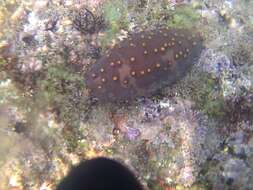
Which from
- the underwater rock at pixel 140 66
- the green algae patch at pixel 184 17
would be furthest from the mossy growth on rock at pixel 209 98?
the green algae patch at pixel 184 17

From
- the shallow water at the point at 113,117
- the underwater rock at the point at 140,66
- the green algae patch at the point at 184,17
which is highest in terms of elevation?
the green algae patch at the point at 184,17

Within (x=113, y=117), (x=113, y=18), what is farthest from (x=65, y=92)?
(x=113, y=18)

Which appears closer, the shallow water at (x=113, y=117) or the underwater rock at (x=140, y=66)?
the underwater rock at (x=140, y=66)

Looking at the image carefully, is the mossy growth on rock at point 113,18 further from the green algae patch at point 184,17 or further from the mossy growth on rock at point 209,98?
the mossy growth on rock at point 209,98

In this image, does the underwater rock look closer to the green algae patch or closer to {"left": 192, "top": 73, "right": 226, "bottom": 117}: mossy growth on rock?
{"left": 192, "top": 73, "right": 226, "bottom": 117}: mossy growth on rock

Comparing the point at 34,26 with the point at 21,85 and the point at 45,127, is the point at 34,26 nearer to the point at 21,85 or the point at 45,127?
the point at 21,85

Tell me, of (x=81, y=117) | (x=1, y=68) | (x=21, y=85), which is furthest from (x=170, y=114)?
(x=1, y=68)

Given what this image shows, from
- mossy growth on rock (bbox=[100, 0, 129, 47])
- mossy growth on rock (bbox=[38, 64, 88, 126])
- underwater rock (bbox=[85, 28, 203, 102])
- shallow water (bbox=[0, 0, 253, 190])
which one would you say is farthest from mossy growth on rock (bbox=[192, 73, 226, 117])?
mossy growth on rock (bbox=[38, 64, 88, 126])

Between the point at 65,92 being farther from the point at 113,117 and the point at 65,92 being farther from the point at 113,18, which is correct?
the point at 113,18
